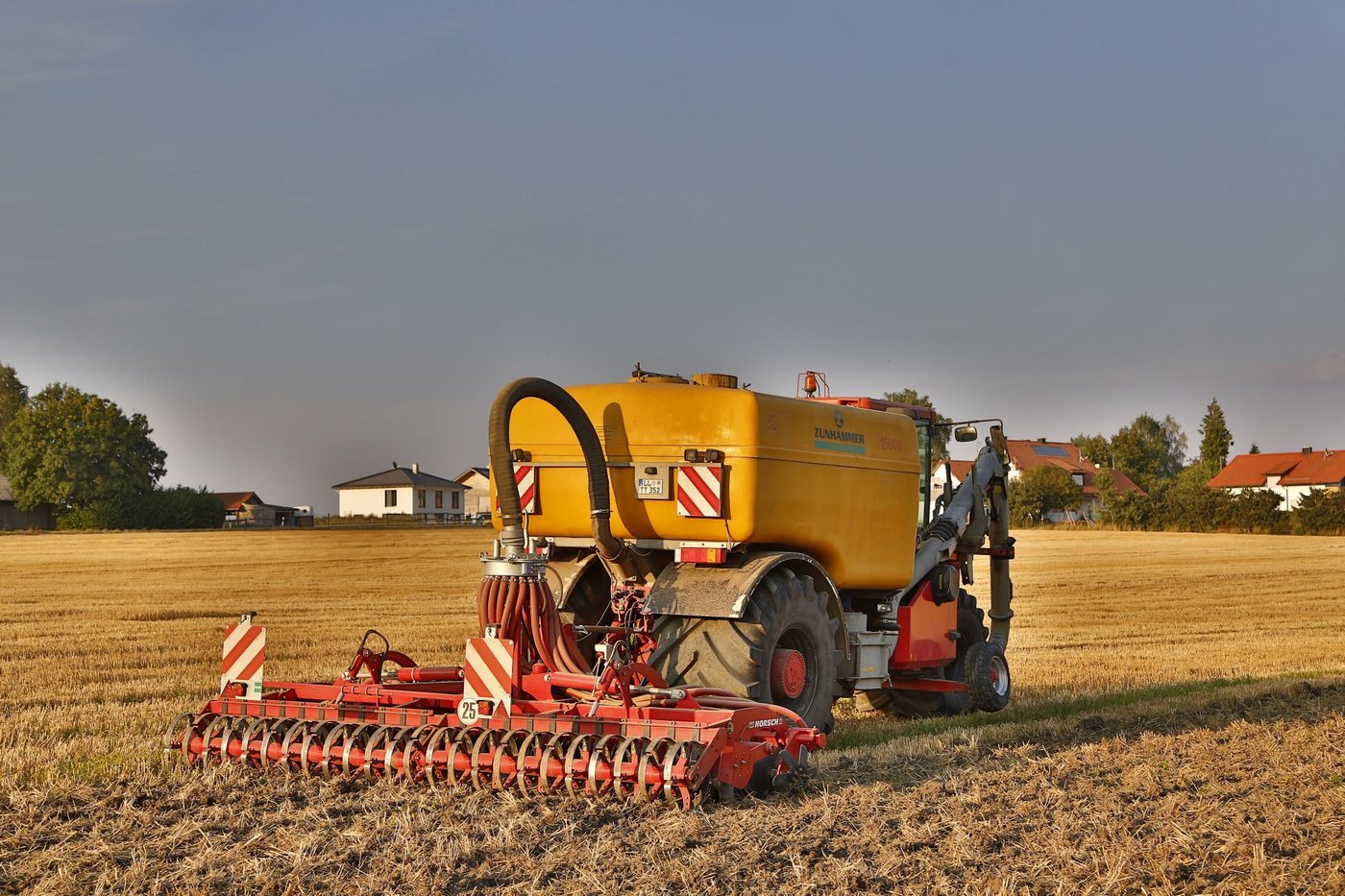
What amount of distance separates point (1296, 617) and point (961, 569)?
13.2 m

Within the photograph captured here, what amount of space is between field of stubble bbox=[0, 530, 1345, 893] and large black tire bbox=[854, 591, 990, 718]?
0.37 m

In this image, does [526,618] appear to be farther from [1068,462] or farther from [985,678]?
[1068,462]

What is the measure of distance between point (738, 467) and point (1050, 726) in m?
3.34

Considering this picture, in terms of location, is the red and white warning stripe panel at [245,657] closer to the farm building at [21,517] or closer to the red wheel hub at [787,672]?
the red wheel hub at [787,672]

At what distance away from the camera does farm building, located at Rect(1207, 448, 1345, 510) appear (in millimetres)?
90875

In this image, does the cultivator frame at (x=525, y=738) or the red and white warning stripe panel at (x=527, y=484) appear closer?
the cultivator frame at (x=525, y=738)

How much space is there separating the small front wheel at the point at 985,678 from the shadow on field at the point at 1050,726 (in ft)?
0.52

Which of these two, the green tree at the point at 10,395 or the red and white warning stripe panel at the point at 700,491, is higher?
the green tree at the point at 10,395

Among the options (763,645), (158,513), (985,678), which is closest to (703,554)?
(763,645)

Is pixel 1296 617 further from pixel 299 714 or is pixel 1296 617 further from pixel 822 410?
pixel 299 714

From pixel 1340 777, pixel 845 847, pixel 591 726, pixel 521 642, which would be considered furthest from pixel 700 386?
pixel 1340 777

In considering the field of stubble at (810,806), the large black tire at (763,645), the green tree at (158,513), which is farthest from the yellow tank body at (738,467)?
the green tree at (158,513)

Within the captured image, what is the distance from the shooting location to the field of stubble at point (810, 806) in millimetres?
5895

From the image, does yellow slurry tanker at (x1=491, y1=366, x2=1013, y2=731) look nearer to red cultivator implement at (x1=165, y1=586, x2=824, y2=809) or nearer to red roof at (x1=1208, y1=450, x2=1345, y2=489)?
red cultivator implement at (x1=165, y1=586, x2=824, y2=809)
